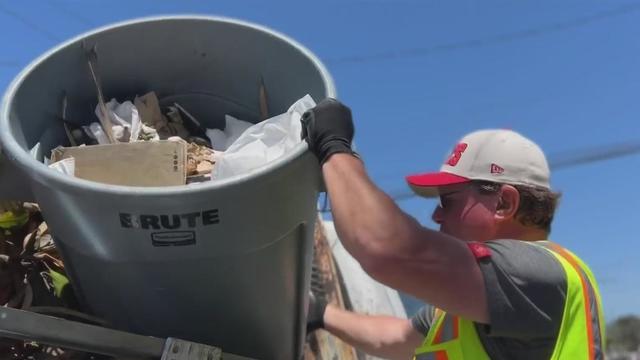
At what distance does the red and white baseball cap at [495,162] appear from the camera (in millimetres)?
2258

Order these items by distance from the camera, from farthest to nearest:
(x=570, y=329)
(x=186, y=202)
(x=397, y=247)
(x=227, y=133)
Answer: (x=227, y=133), (x=570, y=329), (x=397, y=247), (x=186, y=202)

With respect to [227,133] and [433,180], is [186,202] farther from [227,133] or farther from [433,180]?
[433,180]

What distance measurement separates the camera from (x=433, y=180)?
236cm

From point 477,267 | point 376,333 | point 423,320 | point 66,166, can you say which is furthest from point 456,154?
point 66,166

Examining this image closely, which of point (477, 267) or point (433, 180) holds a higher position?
point (433, 180)

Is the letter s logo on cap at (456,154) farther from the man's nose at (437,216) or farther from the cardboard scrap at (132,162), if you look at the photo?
the cardboard scrap at (132,162)

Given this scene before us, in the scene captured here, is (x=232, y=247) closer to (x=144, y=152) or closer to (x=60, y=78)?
(x=144, y=152)

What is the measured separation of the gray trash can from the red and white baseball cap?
49 centimetres

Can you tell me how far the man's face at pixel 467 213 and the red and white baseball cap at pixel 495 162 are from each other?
4cm

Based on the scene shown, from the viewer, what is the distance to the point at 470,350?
206cm

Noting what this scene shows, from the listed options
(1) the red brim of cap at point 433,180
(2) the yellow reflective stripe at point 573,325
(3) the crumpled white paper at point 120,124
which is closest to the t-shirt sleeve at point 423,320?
(1) the red brim of cap at point 433,180

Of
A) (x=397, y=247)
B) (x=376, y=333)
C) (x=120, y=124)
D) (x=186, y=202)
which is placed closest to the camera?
(x=186, y=202)

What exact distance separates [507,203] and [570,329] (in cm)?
43

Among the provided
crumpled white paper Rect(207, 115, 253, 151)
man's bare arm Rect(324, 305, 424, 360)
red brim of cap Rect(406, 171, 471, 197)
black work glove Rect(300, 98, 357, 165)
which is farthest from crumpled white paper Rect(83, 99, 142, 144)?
man's bare arm Rect(324, 305, 424, 360)
